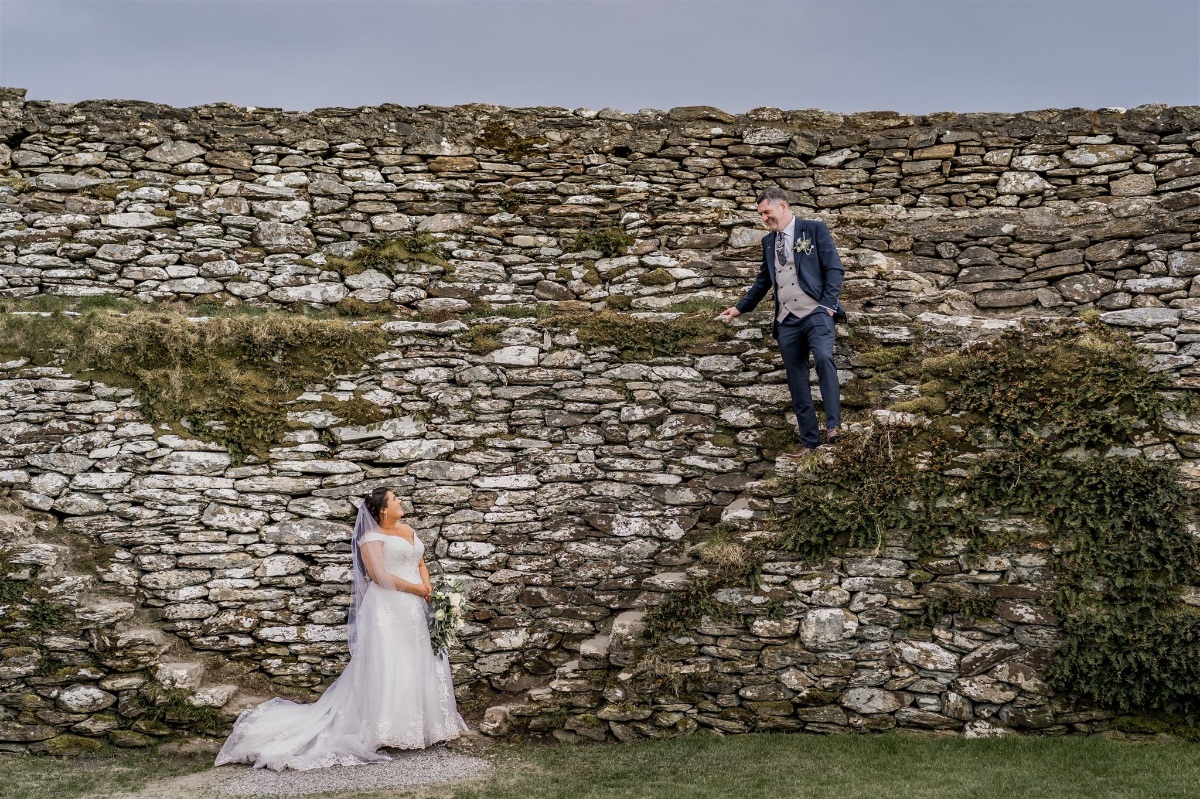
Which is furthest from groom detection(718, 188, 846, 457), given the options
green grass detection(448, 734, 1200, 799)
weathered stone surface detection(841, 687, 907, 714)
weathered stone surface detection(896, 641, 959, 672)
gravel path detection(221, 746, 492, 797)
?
gravel path detection(221, 746, 492, 797)

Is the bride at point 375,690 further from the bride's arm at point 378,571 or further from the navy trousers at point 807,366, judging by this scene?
the navy trousers at point 807,366

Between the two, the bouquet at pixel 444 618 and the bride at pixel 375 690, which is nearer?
the bride at pixel 375 690

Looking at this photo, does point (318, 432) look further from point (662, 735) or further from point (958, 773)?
point (958, 773)

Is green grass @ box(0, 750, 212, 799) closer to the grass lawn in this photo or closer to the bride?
the grass lawn

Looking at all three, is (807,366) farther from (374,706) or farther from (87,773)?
(87,773)

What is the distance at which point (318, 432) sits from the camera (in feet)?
27.5

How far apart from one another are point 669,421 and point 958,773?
12.3ft

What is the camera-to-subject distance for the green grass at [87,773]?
616 centimetres

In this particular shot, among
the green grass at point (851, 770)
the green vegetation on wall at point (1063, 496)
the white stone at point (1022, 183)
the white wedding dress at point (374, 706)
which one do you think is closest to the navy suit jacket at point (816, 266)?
the green vegetation on wall at point (1063, 496)

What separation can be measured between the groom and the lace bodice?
3.22 metres

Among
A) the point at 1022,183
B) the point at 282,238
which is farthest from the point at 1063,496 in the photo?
the point at 282,238

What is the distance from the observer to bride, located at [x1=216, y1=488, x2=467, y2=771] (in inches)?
256

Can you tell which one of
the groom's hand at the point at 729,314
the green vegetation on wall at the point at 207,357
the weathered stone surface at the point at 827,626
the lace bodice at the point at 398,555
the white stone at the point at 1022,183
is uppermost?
the white stone at the point at 1022,183

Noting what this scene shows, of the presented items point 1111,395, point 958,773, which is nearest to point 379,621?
point 958,773
